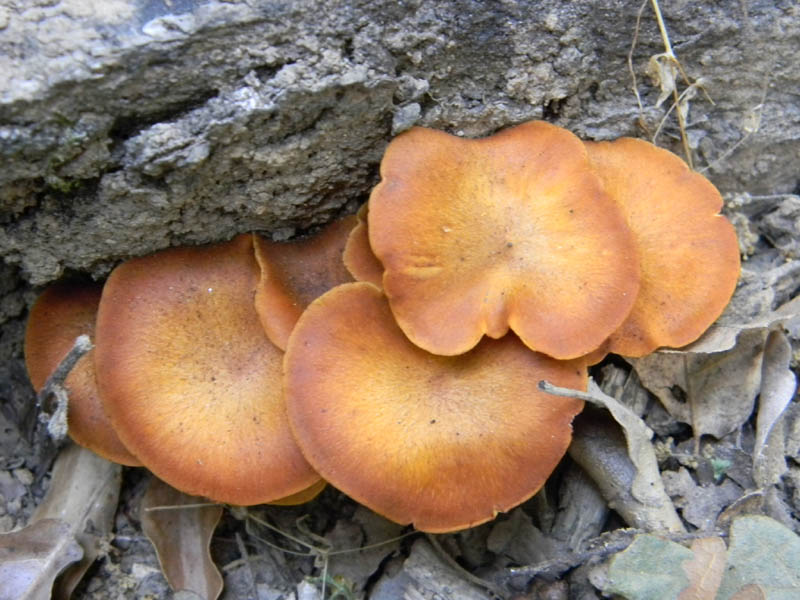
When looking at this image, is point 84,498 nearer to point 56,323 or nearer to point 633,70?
point 56,323

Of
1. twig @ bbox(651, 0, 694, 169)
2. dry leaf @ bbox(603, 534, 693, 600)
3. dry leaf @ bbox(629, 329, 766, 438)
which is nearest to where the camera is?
dry leaf @ bbox(603, 534, 693, 600)

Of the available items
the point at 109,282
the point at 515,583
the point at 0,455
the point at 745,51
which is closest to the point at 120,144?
the point at 109,282

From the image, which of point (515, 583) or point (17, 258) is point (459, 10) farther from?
point (515, 583)

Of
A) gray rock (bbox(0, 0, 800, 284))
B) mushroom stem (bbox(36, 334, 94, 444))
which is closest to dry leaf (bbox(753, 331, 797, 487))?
gray rock (bbox(0, 0, 800, 284))

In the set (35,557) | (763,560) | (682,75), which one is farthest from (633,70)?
(35,557)

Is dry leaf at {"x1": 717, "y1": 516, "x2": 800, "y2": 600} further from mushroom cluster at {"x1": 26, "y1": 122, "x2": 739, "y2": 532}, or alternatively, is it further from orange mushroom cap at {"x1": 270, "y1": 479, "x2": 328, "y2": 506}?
orange mushroom cap at {"x1": 270, "y1": 479, "x2": 328, "y2": 506}

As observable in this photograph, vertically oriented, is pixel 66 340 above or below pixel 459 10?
below
